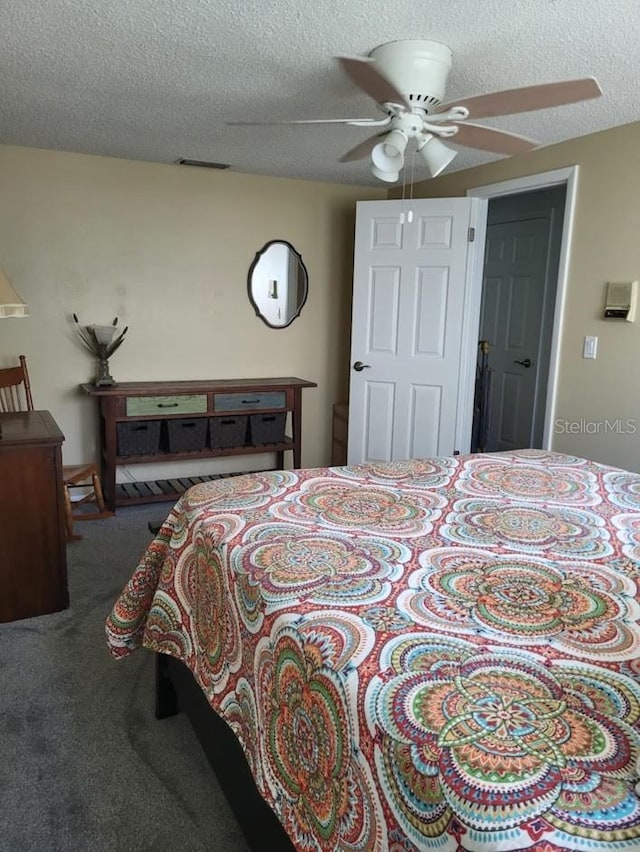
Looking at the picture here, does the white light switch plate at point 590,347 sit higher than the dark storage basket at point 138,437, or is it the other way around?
the white light switch plate at point 590,347

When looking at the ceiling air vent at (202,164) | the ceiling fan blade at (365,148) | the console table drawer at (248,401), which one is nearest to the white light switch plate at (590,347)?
the ceiling fan blade at (365,148)

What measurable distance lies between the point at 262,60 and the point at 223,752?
2.22 m

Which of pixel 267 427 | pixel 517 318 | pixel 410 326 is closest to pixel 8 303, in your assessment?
pixel 267 427

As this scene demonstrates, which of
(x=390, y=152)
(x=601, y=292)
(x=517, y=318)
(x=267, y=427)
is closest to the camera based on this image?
(x=390, y=152)

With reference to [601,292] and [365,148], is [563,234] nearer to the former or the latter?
[601,292]

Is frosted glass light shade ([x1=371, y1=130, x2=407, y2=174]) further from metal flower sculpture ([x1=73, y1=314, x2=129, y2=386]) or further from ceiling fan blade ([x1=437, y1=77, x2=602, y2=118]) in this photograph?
metal flower sculpture ([x1=73, y1=314, x2=129, y2=386])

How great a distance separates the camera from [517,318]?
4.68 meters

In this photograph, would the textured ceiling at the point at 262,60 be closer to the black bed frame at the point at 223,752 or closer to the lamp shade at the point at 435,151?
the lamp shade at the point at 435,151

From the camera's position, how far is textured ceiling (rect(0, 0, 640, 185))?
188cm

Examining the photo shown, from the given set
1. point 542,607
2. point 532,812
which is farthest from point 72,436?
point 532,812

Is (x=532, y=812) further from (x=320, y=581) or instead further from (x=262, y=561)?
(x=262, y=561)

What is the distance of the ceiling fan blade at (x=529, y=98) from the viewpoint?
1.74 m

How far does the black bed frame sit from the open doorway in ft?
10.7

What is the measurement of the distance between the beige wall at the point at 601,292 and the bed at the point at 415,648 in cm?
136
